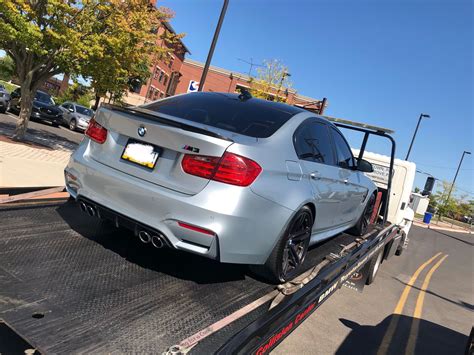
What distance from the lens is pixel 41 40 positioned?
1016 centimetres

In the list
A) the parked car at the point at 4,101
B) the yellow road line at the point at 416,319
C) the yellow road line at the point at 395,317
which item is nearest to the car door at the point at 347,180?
the yellow road line at the point at 395,317

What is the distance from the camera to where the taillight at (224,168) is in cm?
260

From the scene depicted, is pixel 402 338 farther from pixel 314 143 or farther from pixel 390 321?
pixel 314 143

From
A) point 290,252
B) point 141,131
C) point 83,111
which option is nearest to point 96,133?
point 141,131

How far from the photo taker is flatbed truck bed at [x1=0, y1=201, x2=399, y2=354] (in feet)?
6.56

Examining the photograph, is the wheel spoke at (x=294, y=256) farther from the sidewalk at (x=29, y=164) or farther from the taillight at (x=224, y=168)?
the sidewalk at (x=29, y=164)

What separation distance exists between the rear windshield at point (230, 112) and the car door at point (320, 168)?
0.76ft

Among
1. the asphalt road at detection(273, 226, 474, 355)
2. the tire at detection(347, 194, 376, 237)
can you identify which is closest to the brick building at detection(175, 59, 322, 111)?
the asphalt road at detection(273, 226, 474, 355)

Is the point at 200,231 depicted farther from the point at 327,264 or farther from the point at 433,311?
the point at 433,311

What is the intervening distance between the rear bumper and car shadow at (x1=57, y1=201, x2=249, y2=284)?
1.27 ft

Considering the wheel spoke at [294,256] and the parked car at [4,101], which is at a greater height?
the wheel spoke at [294,256]

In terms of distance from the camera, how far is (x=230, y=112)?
3.44 m

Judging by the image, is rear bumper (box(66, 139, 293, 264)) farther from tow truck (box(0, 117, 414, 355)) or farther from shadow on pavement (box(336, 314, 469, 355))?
shadow on pavement (box(336, 314, 469, 355))

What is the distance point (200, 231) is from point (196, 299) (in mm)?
435
